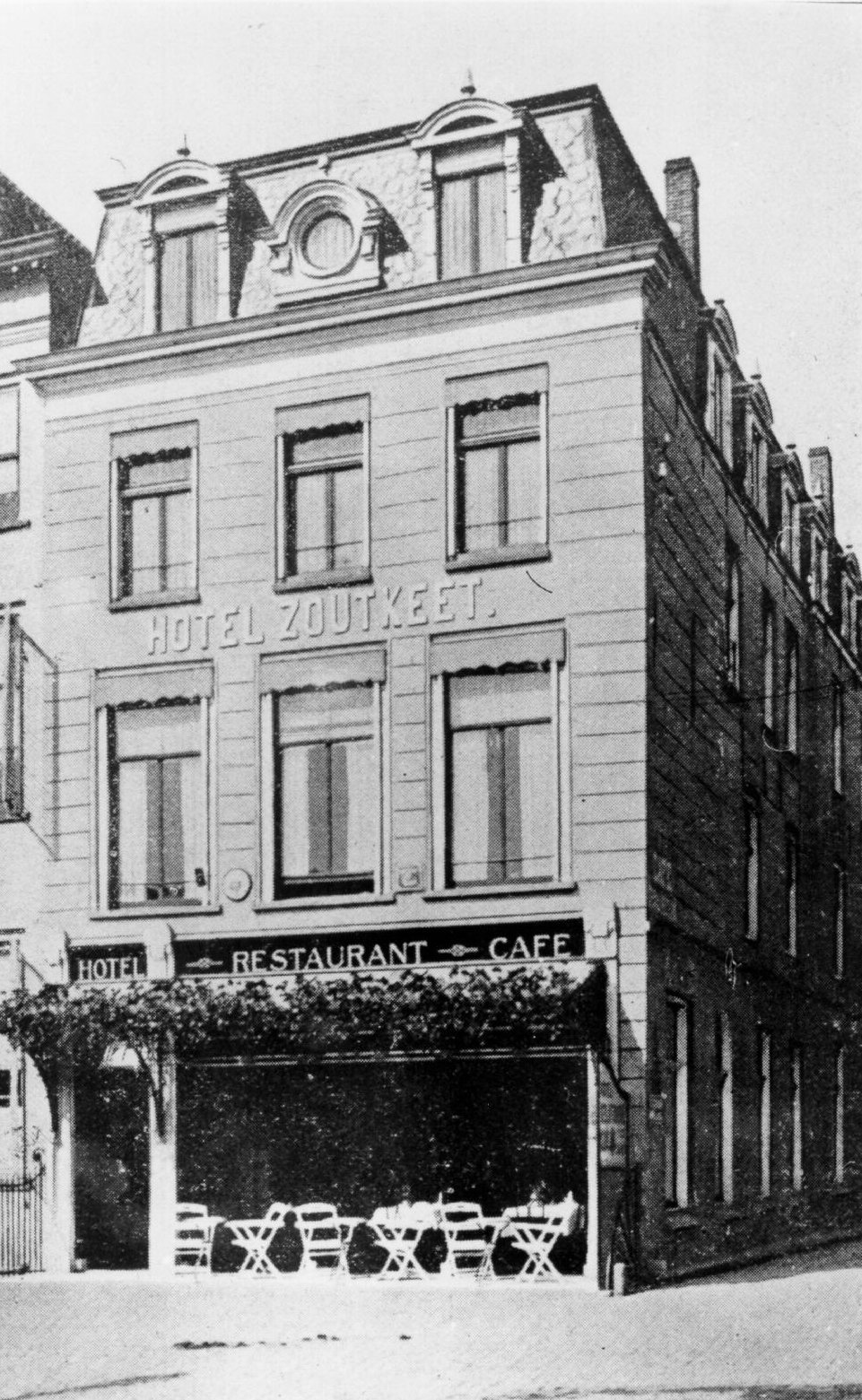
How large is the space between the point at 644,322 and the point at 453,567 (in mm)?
3196

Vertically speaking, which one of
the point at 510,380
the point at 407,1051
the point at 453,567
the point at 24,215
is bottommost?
the point at 407,1051

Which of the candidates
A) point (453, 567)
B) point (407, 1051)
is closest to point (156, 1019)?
point (407, 1051)

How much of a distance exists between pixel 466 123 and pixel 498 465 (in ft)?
11.8

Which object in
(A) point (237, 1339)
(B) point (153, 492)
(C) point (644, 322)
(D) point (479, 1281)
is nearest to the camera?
(A) point (237, 1339)

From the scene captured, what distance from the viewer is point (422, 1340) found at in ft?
49.4

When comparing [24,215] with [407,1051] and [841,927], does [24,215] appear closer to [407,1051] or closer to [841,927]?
[407,1051]

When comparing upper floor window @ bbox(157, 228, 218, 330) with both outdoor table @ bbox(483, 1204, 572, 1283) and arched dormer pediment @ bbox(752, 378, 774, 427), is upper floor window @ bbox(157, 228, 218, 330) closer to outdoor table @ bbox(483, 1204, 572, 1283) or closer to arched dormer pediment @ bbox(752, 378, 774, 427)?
arched dormer pediment @ bbox(752, 378, 774, 427)

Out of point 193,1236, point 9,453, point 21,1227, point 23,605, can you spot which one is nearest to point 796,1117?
point 193,1236

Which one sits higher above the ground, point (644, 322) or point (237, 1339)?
point (644, 322)

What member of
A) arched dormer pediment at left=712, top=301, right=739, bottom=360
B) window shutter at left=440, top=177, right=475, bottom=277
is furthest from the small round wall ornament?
arched dormer pediment at left=712, top=301, right=739, bottom=360

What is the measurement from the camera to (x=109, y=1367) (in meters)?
14.0

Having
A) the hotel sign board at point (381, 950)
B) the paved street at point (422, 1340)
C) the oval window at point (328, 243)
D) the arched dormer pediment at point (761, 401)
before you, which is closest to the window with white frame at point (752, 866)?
the arched dormer pediment at point (761, 401)

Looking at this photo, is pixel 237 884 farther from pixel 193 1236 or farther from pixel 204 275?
pixel 204 275

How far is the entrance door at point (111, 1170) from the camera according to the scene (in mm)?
19938
